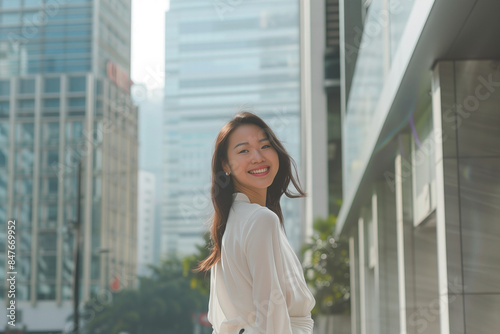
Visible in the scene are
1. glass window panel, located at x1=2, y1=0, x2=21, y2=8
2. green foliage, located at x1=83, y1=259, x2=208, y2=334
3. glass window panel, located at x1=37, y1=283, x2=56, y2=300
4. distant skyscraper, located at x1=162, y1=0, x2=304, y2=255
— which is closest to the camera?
distant skyscraper, located at x1=162, y1=0, x2=304, y2=255

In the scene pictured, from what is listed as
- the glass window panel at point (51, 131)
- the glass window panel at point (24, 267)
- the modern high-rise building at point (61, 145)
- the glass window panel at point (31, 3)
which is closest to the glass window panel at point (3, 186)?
the modern high-rise building at point (61, 145)

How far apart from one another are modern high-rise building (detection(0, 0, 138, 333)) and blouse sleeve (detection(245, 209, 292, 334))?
49450 millimetres

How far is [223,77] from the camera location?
46469 millimetres

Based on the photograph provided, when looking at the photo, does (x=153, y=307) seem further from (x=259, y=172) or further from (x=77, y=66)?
(x=259, y=172)

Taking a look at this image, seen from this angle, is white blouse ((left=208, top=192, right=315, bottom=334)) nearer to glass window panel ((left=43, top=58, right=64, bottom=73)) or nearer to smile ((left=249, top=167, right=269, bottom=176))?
smile ((left=249, top=167, right=269, bottom=176))

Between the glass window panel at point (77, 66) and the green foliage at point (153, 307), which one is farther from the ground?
the glass window panel at point (77, 66)

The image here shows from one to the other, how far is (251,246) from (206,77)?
46.1m

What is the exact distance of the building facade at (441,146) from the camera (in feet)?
13.2

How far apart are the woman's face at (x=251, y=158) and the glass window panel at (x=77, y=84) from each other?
52435mm

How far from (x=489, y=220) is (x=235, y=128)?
98.0 inches

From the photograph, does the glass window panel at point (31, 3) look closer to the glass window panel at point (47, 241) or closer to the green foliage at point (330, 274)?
the glass window panel at point (47, 241)

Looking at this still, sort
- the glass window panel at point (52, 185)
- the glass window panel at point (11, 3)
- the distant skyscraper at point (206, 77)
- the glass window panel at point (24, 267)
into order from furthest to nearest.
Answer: the glass window panel at point (52, 185) < the glass window panel at point (24, 267) < the glass window panel at point (11, 3) < the distant skyscraper at point (206, 77)

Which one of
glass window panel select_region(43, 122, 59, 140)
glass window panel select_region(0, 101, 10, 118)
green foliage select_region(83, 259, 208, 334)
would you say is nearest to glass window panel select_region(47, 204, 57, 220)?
glass window panel select_region(43, 122, 59, 140)

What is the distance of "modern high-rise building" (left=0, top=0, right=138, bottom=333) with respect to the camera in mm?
50156
